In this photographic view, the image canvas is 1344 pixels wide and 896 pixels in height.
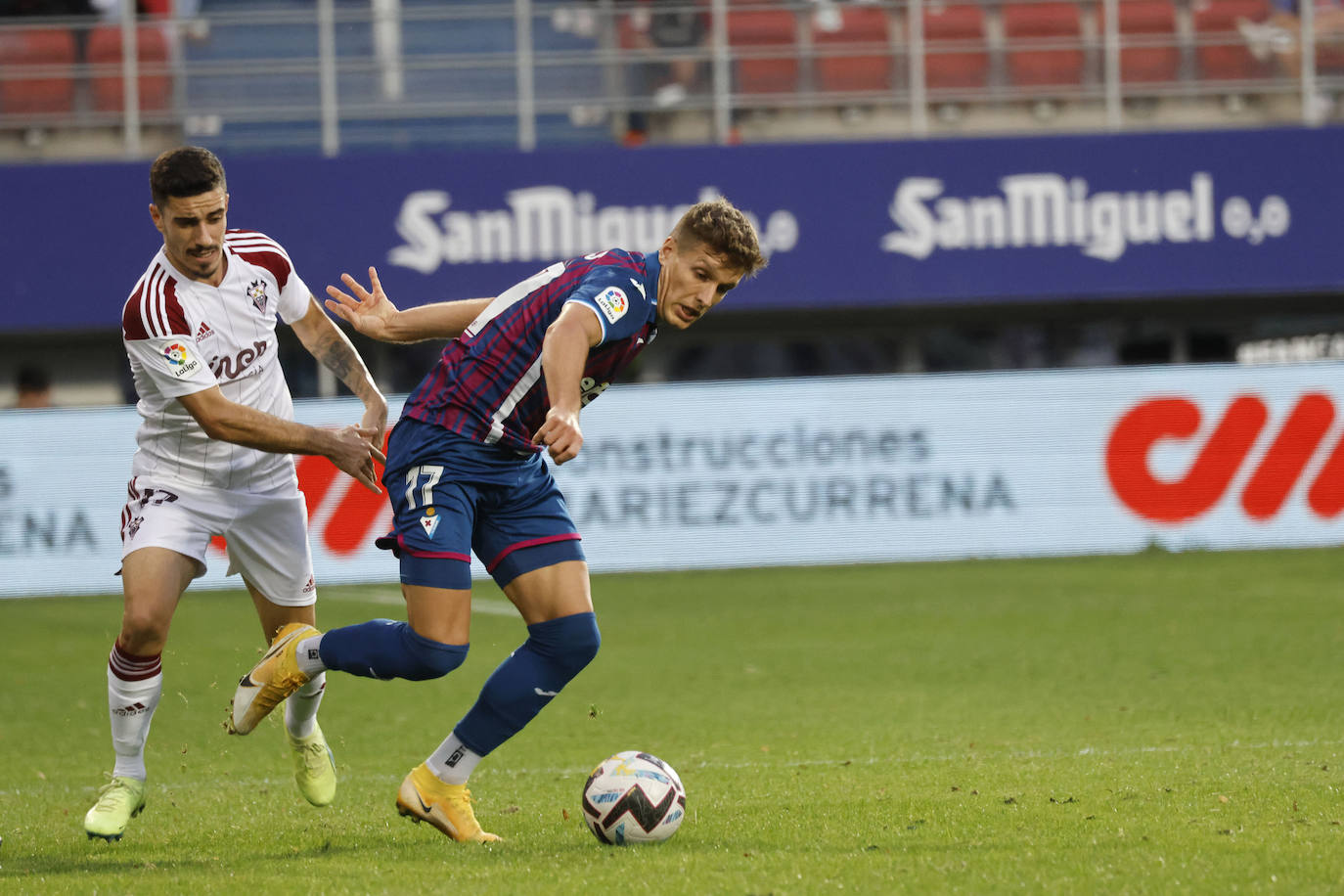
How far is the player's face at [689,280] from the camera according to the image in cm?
466

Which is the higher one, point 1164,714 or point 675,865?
point 675,865

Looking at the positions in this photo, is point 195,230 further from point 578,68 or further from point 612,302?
point 578,68

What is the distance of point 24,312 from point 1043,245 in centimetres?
1115

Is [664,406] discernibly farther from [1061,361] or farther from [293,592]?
[293,592]

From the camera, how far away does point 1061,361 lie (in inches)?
745

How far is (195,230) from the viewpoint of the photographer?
197 inches

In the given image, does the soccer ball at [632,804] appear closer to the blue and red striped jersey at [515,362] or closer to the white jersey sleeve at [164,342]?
the blue and red striped jersey at [515,362]

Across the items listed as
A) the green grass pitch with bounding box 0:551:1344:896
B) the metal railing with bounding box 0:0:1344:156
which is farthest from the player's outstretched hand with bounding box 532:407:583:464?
the metal railing with bounding box 0:0:1344:156

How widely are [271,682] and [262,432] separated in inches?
32.1

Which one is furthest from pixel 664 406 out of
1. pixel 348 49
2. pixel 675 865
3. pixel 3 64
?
pixel 675 865

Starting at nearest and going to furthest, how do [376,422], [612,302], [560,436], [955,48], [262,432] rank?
[560,436]
[612,302]
[262,432]
[376,422]
[955,48]

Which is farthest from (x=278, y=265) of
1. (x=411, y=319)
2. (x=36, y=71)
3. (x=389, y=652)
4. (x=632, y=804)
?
(x=36, y=71)

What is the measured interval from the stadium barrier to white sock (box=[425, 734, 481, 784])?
10317 mm

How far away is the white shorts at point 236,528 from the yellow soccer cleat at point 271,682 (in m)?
0.36
